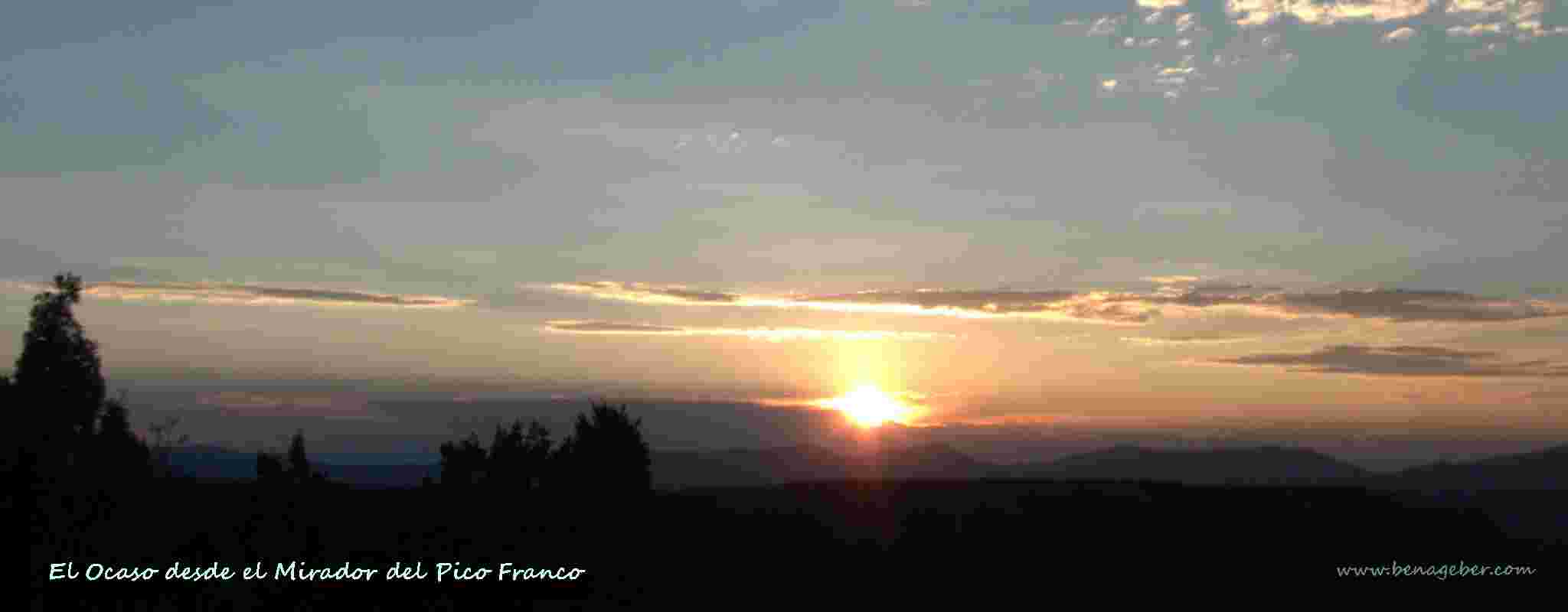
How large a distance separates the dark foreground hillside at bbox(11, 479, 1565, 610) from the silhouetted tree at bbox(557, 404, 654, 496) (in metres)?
1.29

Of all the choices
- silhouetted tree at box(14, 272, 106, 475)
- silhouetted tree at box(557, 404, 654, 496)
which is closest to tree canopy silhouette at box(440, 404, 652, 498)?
silhouetted tree at box(557, 404, 654, 496)

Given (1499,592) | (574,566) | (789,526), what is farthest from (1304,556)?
(574,566)

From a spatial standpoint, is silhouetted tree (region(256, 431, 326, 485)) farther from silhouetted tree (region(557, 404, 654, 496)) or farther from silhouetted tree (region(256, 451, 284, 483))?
silhouetted tree (region(557, 404, 654, 496))

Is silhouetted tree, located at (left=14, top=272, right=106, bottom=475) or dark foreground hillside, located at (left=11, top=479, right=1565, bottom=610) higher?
silhouetted tree, located at (left=14, top=272, right=106, bottom=475)

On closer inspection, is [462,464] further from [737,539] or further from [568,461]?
[737,539]

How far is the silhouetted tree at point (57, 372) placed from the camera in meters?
50.9

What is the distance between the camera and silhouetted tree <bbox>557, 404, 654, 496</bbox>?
238 feet

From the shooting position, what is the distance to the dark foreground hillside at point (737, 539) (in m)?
51.6

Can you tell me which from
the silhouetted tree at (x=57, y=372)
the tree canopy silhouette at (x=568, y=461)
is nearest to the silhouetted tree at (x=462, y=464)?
the tree canopy silhouette at (x=568, y=461)

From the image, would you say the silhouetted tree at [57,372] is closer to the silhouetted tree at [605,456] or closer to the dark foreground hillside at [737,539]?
the dark foreground hillside at [737,539]

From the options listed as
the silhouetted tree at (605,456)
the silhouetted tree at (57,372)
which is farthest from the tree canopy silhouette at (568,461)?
the silhouetted tree at (57,372)

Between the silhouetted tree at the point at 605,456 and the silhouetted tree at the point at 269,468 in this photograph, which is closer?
the silhouetted tree at the point at 269,468

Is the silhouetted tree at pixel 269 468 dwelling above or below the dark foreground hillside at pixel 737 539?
above

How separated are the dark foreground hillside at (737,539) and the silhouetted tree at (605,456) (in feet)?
4.22
